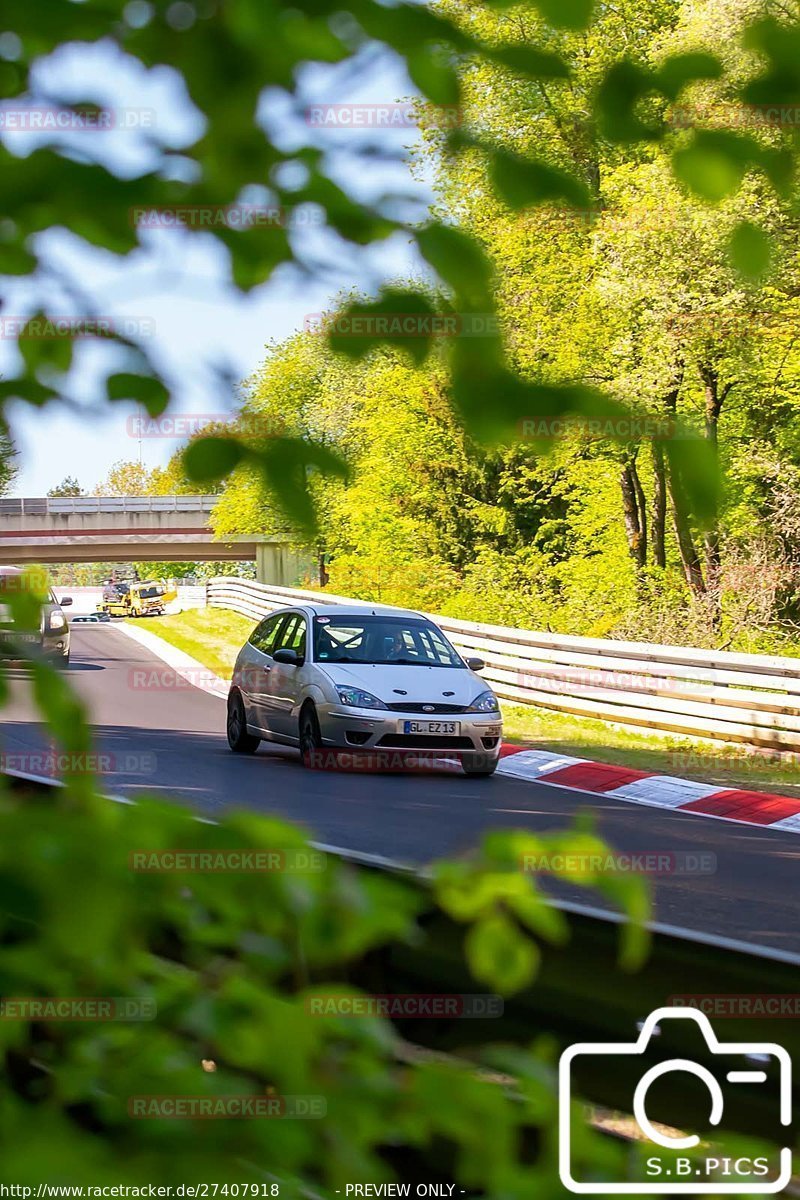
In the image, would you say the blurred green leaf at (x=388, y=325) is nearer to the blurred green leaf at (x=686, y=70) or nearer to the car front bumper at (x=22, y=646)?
the blurred green leaf at (x=686, y=70)

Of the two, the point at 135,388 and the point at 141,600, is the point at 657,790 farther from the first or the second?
the point at 141,600

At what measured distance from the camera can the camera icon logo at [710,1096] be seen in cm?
157

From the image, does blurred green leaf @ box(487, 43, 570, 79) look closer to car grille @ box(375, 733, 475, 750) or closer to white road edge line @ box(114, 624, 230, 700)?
car grille @ box(375, 733, 475, 750)

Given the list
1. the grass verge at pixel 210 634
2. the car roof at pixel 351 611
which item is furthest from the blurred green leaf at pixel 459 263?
the grass verge at pixel 210 634

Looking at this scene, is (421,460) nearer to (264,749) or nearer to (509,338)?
(264,749)

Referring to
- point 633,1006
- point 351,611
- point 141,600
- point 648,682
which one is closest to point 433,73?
point 633,1006

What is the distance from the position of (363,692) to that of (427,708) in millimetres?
631

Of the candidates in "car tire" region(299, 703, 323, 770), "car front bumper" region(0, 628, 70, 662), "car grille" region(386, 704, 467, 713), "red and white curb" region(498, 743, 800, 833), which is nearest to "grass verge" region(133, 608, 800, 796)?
"red and white curb" region(498, 743, 800, 833)

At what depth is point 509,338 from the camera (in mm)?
1487

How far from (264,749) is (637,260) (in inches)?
479

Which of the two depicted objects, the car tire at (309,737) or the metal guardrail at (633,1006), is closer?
the metal guardrail at (633,1006)

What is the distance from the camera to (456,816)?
1194 cm

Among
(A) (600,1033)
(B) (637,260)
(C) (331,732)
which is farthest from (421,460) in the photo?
(A) (600,1033)

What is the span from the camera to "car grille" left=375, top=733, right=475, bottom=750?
14.5 meters
